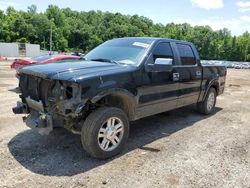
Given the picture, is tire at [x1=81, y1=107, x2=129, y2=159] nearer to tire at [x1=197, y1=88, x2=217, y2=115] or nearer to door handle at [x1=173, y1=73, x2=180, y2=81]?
door handle at [x1=173, y1=73, x2=180, y2=81]

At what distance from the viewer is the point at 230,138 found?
218 inches

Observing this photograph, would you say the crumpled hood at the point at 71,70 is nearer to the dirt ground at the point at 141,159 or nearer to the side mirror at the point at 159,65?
the side mirror at the point at 159,65

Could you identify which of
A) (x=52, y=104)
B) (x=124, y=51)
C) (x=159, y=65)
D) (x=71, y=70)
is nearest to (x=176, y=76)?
(x=159, y=65)

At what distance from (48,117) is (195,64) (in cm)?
377

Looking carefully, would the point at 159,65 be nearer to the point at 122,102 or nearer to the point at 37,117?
the point at 122,102

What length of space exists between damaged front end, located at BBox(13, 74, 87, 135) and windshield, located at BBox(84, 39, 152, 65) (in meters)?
1.33

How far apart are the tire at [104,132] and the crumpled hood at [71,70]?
0.58 meters

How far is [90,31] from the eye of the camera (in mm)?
92250

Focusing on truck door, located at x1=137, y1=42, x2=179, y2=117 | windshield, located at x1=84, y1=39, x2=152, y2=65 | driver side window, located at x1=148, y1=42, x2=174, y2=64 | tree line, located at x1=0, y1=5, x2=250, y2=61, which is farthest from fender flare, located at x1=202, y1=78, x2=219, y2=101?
tree line, located at x1=0, y1=5, x2=250, y2=61

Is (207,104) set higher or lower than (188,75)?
lower

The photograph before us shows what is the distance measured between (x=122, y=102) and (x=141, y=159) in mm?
971

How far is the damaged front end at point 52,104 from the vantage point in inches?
151

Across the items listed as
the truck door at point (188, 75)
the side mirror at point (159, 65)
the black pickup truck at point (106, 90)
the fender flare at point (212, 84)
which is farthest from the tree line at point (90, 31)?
the side mirror at point (159, 65)

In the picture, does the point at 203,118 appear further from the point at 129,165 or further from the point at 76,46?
the point at 76,46
